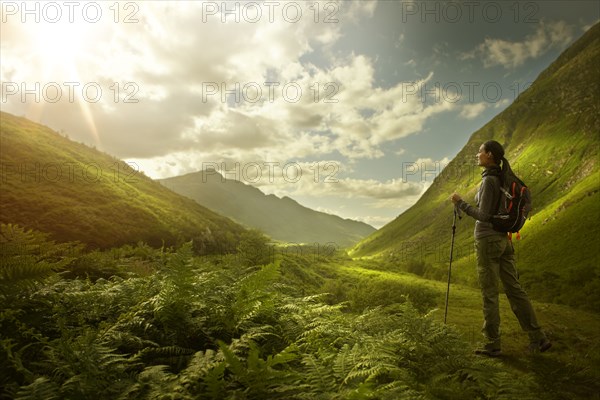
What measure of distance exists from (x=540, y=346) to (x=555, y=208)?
334 ft

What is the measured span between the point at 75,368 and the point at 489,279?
7653 mm

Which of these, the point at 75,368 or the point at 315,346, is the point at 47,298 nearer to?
the point at 75,368

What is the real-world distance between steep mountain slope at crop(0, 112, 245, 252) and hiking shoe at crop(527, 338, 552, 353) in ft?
90.3

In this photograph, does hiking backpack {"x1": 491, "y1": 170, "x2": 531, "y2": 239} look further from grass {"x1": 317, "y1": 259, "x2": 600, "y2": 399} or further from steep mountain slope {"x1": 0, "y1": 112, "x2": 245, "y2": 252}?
steep mountain slope {"x1": 0, "y1": 112, "x2": 245, "y2": 252}

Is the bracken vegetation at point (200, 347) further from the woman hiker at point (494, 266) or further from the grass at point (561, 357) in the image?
the woman hiker at point (494, 266)

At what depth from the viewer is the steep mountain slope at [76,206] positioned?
81.8ft

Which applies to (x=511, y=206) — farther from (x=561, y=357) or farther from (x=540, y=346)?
(x=561, y=357)

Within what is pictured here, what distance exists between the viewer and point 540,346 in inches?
278

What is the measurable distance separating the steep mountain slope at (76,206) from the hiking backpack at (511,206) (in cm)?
2704

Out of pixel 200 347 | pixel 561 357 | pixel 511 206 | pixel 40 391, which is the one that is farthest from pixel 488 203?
pixel 40 391

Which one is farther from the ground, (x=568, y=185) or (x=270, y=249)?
(x=568, y=185)

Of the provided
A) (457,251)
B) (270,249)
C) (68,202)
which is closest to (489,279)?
(270,249)

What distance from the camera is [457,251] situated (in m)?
116

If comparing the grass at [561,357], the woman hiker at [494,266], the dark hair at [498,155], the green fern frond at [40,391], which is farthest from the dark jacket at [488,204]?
the green fern frond at [40,391]
